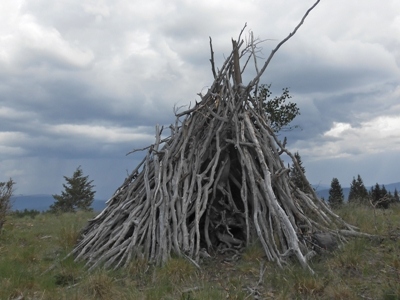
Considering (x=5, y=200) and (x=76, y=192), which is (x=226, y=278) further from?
(x=76, y=192)

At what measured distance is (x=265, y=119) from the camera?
7.50 meters

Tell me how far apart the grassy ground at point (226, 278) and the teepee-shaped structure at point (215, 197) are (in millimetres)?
279

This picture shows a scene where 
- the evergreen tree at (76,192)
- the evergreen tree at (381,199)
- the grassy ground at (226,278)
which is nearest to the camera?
the grassy ground at (226,278)

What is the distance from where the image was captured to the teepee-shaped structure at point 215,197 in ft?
18.7

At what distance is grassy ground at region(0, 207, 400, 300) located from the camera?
430cm

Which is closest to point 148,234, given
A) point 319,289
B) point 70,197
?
point 319,289

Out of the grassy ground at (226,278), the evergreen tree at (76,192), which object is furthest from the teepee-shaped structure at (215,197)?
the evergreen tree at (76,192)

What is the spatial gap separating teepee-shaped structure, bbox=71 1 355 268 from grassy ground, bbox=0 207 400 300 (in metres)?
0.28

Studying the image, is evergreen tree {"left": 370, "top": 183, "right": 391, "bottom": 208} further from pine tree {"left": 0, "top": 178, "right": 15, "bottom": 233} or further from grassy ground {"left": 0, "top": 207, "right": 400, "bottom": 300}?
pine tree {"left": 0, "top": 178, "right": 15, "bottom": 233}

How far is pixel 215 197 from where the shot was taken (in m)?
6.74

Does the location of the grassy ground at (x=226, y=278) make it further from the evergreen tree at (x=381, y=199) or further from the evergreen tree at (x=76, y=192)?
the evergreen tree at (x=76, y=192)

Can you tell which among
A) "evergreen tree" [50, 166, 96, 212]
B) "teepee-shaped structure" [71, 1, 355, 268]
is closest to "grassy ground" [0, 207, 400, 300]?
"teepee-shaped structure" [71, 1, 355, 268]

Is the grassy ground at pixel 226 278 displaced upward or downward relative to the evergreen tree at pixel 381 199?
downward

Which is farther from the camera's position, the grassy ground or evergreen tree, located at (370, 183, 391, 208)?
evergreen tree, located at (370, 183, 391, 208)
